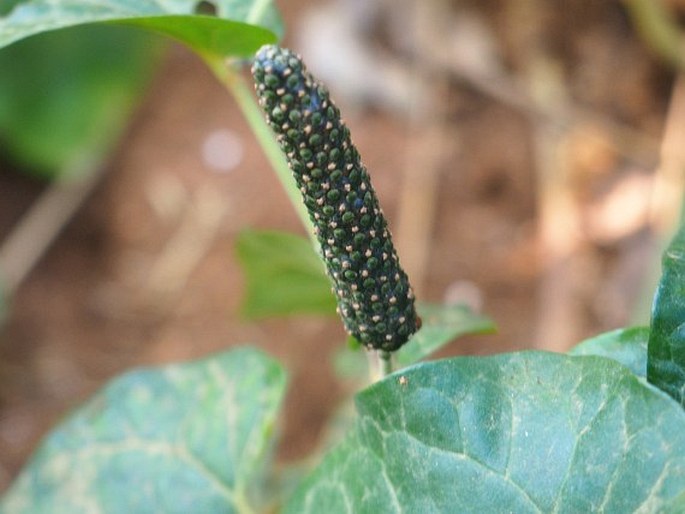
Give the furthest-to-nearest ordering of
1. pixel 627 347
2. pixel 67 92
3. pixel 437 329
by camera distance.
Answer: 1. pixel 67 92
2. pixel 437 329
3. pixel 627 347

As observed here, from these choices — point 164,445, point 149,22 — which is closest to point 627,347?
point 149,22

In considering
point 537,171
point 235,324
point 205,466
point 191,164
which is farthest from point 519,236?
point 205,466

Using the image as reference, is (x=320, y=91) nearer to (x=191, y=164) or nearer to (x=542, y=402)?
(x=542, y=402)

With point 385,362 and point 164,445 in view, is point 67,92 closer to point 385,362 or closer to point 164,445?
point 164,445

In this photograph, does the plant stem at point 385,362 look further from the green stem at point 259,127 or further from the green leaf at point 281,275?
the green leaf at point 281,275

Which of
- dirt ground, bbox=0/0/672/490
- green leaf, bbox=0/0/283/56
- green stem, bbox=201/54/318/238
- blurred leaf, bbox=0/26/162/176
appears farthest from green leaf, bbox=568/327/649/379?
blurred leaf, bbox=0/26/162/176

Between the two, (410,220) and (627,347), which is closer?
(627,347)

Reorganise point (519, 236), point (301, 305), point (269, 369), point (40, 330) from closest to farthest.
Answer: point (269, 369) → point (301, 305) → point (519, 236) → point (40, 330)

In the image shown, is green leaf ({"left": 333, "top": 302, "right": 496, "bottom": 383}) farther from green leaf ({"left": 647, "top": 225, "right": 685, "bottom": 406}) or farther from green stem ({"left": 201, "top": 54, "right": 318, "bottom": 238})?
green leaf ({"left": 647, "top": 225, "right": 685, "bottom": 406})
